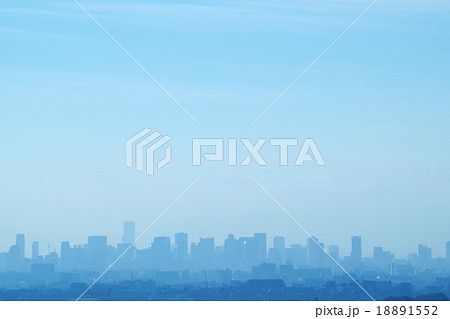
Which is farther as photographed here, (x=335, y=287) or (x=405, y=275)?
(x=405, y=275)

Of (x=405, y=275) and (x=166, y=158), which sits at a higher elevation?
(x=166, y=158)

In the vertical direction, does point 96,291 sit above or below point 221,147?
below

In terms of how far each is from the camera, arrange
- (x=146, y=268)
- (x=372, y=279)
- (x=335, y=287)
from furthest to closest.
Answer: (x=146, y=268) → (x=372, y=279) → (x=335, y=287)

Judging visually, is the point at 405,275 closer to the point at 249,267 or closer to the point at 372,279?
the point at 372,279
